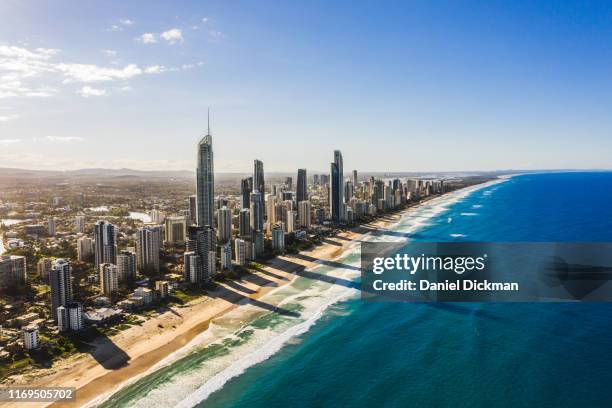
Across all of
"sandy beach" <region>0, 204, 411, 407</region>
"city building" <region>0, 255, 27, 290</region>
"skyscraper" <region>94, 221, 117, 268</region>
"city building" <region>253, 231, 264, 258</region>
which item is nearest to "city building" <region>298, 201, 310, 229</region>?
"city building" <region>253, 231, 264, 258</region>

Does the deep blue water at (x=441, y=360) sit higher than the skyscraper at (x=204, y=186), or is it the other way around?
the skyscraper at (x=204, y=186)

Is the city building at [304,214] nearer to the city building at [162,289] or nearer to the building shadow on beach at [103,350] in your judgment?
the city building at [162,289]

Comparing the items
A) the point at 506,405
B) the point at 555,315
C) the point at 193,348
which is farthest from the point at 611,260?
the point at 193,348

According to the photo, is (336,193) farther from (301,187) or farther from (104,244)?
(104,244)

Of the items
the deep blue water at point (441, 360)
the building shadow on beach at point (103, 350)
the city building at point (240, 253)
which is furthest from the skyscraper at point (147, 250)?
the deep blue water at point (441, 360)

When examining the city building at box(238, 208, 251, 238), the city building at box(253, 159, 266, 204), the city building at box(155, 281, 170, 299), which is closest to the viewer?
the city building at box(155, 281, 170, 299)

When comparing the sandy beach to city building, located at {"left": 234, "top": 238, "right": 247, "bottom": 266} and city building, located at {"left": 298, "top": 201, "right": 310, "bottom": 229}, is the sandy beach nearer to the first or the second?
city building, located at {"left": 234, "top": 238, "right": 247, "bottom": 266}
